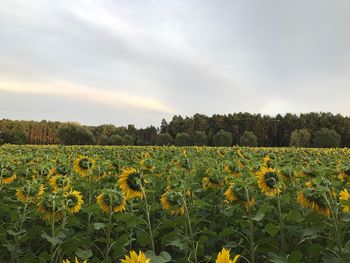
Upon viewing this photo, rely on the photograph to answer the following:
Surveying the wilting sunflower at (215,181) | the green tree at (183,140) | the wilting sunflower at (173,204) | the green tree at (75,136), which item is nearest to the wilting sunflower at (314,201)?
the wilting sunflower at (173,204)

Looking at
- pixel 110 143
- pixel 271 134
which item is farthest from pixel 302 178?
pixel 271 134

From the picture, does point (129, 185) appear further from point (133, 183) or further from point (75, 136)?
point (75, 136)

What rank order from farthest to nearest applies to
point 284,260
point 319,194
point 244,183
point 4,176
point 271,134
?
point 271,134
point 4,176
point 244,183
point 319,194
point 284,260

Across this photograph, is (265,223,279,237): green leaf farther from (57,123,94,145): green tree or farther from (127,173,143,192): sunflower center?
(57,123,94,145): green tree

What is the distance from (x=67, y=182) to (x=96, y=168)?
3.98 ft

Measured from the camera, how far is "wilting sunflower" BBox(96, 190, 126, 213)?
3.64m

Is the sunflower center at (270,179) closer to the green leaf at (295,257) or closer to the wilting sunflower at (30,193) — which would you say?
the green leaf at (295,257)

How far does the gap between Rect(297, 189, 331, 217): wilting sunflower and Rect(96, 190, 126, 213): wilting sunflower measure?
5.30 feet

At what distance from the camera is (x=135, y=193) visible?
12.9 ft

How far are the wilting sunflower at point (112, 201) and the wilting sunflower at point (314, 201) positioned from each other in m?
1.62

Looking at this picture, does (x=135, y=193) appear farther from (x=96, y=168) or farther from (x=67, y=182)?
(x=96, y=168)

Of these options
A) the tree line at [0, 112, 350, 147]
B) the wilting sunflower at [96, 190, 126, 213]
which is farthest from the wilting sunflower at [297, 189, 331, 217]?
the tree line at [0, 112, 350, 147]

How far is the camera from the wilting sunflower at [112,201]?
3645mm

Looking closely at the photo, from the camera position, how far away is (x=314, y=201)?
3578 millimetres
